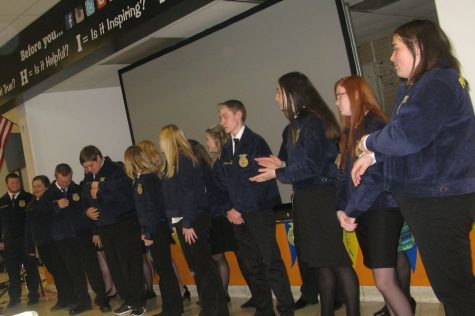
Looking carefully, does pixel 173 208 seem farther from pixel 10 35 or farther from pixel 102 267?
pixel 10 35

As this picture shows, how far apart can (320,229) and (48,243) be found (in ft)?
15.9

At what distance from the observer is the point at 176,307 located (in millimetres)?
5250

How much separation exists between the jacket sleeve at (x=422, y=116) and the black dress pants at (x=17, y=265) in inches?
274

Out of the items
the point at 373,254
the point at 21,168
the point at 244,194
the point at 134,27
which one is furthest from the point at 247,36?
the point at 21,168

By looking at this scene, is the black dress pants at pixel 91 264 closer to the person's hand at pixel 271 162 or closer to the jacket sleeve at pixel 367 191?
the person's hand at pixel 271 162

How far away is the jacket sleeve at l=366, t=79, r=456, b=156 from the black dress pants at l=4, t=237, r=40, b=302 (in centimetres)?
697

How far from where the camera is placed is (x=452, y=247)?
7.13 ft

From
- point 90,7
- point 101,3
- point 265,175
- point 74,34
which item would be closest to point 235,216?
point 265,175

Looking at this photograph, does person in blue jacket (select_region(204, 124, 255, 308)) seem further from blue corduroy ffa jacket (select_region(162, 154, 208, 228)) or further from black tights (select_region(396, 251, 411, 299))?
Answer: black tights (select_region(396, 251, 411, 299))

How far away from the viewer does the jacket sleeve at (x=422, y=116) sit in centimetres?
216

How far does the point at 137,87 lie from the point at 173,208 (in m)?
4.35

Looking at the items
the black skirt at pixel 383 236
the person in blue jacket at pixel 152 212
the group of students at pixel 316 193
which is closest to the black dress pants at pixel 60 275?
the group of students at pixel 316 193

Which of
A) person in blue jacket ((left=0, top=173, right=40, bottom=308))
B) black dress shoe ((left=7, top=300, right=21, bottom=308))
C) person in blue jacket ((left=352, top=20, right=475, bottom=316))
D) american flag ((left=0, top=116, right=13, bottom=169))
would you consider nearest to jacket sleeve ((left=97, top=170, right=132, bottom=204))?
person in blue jacket ((left=0, top=173, right=40, bottom=308))

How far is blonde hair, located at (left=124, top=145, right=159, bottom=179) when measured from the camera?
5129 millimetres
